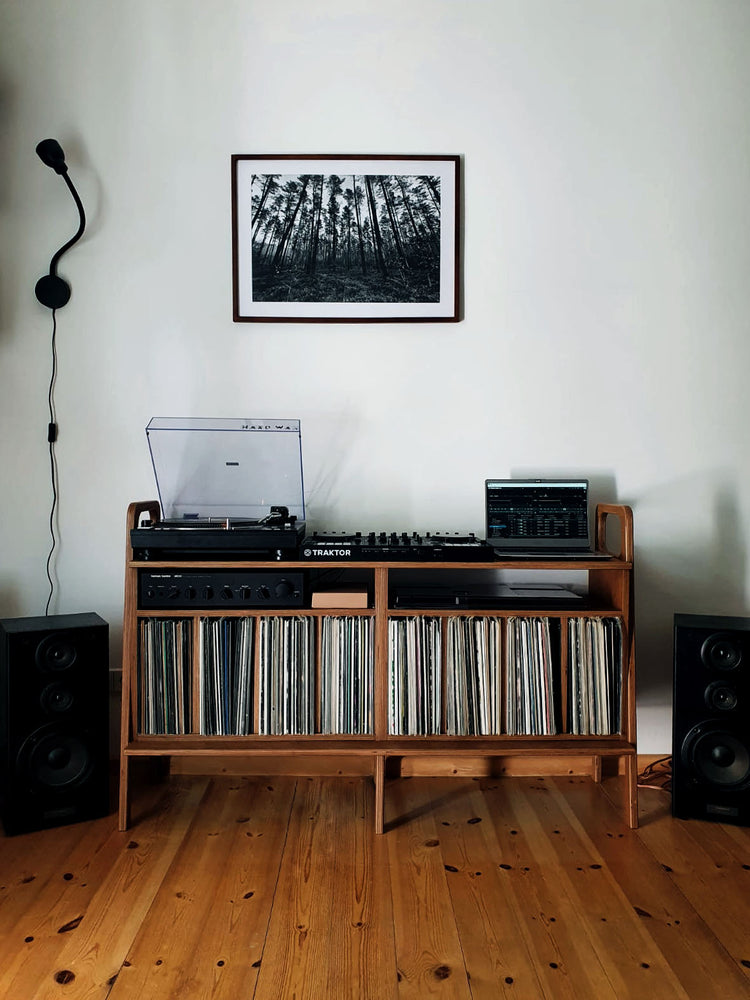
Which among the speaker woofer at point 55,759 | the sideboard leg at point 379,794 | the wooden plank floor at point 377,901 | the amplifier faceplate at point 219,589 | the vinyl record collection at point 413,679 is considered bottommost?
the wooden plank floor at point 377,901

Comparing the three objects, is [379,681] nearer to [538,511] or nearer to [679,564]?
[538,511]

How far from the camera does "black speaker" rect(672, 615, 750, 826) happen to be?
219 cm

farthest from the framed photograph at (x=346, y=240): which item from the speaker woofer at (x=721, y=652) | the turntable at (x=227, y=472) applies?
the speaker woofer at (x=721, y=652)

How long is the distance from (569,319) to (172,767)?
2003 mm

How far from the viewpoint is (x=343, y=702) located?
2.25 m

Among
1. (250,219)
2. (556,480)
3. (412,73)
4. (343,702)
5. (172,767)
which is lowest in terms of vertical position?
(172,767)

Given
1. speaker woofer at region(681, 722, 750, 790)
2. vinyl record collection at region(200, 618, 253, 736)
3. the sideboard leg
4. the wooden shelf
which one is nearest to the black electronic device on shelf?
the wooden shelf

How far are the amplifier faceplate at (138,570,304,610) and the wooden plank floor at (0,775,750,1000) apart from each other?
630 millimetres

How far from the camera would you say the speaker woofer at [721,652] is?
7.18ft

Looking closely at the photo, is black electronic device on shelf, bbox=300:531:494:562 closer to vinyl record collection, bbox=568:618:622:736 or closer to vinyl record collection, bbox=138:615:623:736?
vinyl record collection, bbox=138:615:623:736

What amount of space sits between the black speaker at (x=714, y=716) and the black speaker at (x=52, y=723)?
A: 1660 mm

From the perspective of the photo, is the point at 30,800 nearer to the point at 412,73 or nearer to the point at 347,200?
the point at 347,200

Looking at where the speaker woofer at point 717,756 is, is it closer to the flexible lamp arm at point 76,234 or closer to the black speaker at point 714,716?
the black speaker at point 714,716

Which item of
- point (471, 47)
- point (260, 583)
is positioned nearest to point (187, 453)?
point (260, 583)
